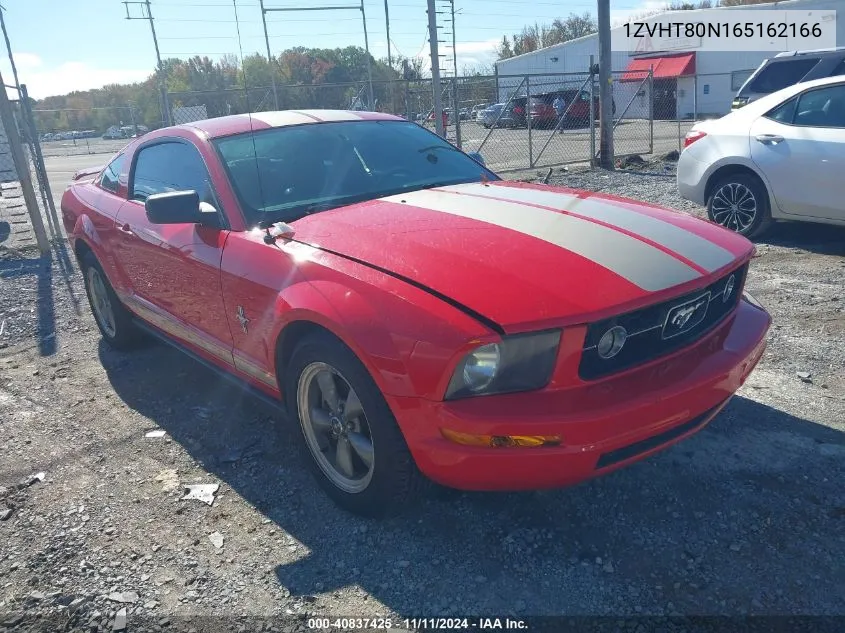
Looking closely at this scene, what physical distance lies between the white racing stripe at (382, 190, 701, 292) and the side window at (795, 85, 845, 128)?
14.5 ft

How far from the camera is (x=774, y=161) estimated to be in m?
6.36

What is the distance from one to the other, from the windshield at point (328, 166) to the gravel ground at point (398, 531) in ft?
3.45

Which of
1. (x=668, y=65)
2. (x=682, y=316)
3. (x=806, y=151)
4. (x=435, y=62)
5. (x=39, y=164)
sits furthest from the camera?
(x=668, y=65)

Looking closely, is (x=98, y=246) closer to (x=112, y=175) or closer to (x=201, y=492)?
(x=112, y=175)

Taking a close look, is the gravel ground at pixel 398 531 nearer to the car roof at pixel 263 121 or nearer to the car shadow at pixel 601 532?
the car shadow at pixel 601 532

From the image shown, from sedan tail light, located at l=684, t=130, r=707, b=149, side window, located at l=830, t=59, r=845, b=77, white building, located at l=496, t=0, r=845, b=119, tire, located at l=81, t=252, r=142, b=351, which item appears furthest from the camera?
white building, located at l=496, t=0, r=845, b=119

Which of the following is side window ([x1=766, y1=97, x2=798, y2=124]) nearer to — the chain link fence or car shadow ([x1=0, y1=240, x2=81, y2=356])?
car shadow ([x1=0, y1=240, x2=81, y2=356])

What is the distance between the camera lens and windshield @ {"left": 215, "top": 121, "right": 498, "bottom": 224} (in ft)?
11.1

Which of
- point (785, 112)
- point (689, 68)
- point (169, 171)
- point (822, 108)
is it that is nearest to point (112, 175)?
point (169, 171)

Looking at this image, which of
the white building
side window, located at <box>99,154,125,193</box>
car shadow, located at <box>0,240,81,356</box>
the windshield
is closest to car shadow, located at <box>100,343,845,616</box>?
the windshield

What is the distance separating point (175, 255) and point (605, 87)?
11.5m

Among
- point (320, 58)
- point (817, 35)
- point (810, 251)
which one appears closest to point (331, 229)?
point (810, 251)

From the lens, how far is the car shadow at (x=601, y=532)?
2.35 meters

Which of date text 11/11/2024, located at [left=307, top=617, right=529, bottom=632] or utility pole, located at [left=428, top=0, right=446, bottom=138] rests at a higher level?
utility pole, located at [left=428, top=0, right=446, bottom=138]
